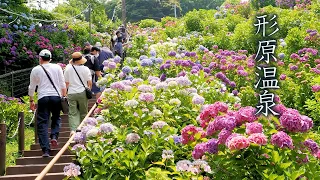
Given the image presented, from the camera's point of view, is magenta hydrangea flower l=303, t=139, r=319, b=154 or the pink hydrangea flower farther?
the pink hydrangea flower

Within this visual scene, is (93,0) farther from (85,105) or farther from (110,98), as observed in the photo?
(110,98)

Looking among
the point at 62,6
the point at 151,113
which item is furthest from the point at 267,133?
the point at 62,6

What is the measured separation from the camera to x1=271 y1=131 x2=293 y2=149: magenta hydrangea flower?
3.15 meters

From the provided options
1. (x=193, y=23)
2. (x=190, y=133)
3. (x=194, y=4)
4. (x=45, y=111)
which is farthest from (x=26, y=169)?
(x=194, y=4)

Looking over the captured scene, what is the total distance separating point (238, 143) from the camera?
3051mm

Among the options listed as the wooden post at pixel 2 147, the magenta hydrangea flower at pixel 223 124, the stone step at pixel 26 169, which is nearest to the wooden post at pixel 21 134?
the wooden post at pixel 2 147

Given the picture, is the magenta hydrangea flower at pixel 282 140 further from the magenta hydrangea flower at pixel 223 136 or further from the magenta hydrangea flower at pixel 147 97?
the magenta hydrangea flower at pixel 147 97

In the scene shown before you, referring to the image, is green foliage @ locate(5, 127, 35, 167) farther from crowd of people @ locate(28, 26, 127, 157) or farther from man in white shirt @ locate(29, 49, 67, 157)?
man in white shirt @ locate(29, 49, 67, 157)

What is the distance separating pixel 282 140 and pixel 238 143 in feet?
0.98

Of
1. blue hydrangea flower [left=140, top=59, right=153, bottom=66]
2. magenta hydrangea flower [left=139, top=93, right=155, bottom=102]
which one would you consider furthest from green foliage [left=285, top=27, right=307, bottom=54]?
magenta hydrangea flower [left=139, top=93, right=155, bottom=102]

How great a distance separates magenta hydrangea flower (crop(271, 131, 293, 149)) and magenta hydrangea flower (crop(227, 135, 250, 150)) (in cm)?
21

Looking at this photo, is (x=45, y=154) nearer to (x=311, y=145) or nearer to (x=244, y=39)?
(x=311, y=145)

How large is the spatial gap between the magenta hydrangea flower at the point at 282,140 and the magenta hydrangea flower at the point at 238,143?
0.21 m

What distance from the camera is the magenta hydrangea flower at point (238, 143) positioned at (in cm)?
305
